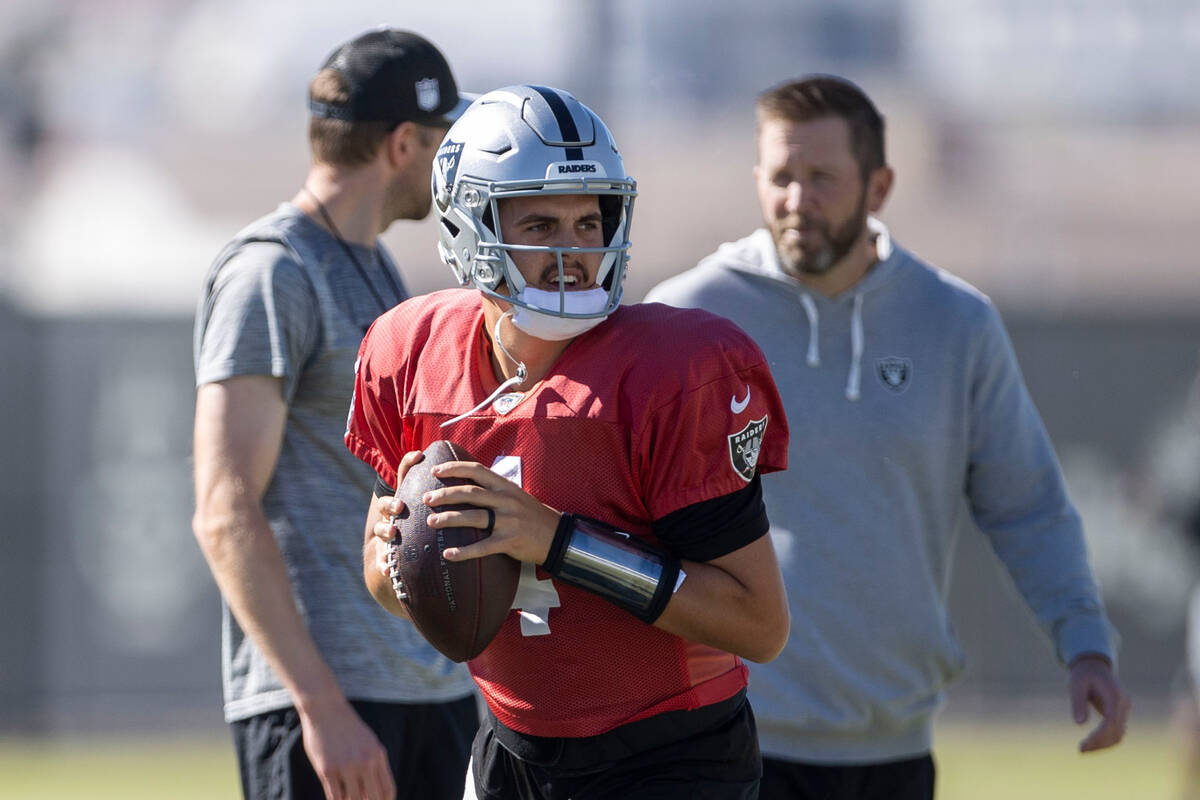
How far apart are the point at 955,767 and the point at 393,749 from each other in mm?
4864

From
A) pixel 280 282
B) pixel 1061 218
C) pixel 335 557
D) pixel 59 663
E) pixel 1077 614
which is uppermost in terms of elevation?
pixel 280 282

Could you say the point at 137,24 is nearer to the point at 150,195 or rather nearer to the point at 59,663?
the point at 150,195

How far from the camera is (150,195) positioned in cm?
1198

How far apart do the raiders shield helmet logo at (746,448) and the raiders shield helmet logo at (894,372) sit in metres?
1.10

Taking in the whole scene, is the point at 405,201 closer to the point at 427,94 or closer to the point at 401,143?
the point at 401,143

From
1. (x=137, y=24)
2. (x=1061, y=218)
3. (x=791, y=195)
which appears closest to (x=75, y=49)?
(x=137, y=24)

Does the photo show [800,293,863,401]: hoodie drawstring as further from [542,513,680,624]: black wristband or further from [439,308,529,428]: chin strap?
[542,513,680,624]: black wristband

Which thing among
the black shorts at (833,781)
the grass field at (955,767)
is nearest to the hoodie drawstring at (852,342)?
the black shorts at (833,781)

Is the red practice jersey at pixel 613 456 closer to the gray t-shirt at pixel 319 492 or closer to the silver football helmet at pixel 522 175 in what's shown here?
the silver football helmet at pixel 522 175

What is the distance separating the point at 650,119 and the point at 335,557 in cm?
1050

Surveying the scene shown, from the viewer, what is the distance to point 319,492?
3.00 meters

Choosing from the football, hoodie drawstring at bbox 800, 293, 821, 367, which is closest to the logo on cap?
hoodie drawstring at bbox 800, 293, 821, 367

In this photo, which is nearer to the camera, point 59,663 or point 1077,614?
point 1077,614

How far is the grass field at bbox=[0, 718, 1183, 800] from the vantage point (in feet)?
22.1
